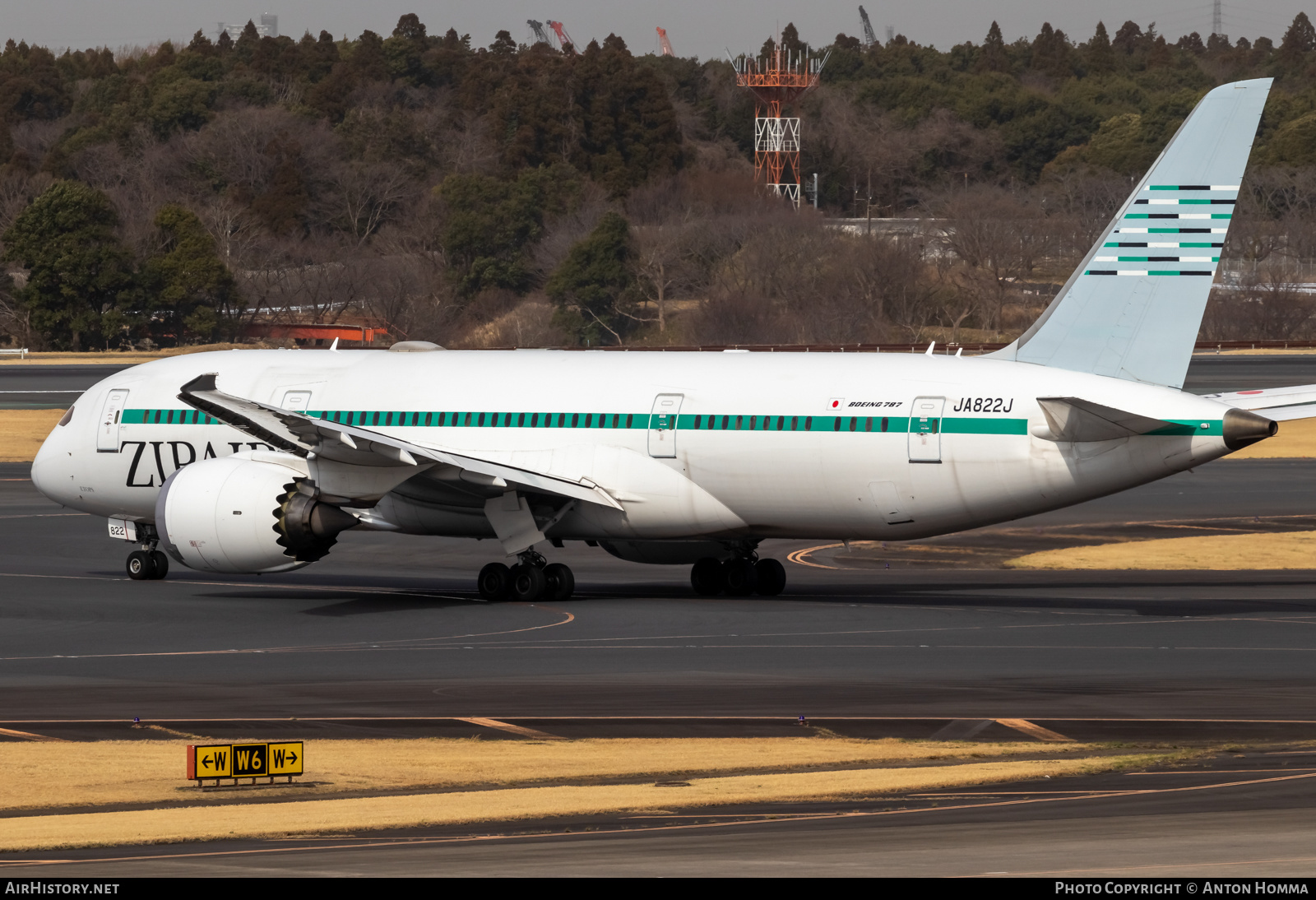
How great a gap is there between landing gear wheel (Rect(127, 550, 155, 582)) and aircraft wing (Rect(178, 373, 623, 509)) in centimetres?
686

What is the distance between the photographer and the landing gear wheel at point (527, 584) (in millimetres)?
36469

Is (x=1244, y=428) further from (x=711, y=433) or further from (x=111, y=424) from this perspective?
(x=111, y=424)

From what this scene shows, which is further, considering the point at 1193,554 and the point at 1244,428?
the point at 1193,554

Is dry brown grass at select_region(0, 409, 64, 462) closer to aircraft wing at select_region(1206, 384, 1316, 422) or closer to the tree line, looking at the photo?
the tree line

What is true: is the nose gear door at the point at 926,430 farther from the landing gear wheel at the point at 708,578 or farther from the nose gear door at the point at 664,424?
the landing gear wheel at the point at 708,578

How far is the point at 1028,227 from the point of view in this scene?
146875mm

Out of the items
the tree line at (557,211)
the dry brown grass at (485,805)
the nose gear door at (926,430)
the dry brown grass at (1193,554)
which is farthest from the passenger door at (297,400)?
the tree line at (557,211)

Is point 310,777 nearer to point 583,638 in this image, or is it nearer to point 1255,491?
point 583,638

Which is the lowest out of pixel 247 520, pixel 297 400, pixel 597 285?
pixel 247 520

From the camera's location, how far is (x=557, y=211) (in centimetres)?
15012

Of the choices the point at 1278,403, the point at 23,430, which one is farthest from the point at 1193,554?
the point at 23,430

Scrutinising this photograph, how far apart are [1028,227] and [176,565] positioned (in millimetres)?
110976

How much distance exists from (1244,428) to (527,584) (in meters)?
12.8

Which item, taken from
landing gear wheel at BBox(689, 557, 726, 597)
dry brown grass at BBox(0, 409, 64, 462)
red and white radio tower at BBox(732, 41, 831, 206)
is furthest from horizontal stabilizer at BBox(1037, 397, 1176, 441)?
red and white radio tower at BBox(732, 41, 831, 206)
